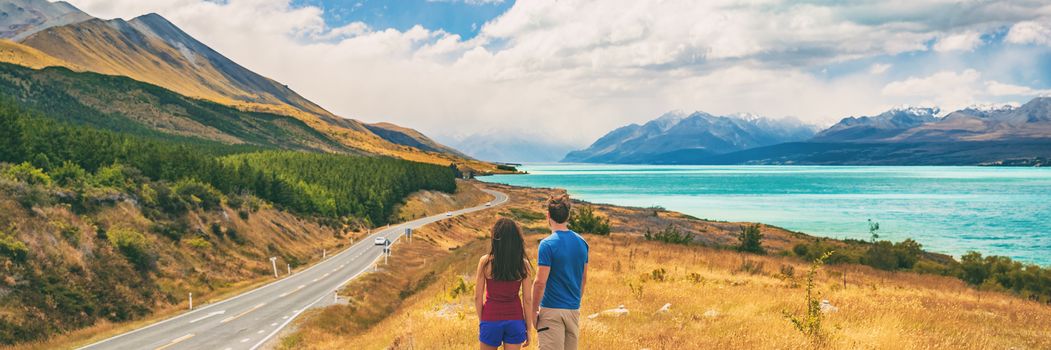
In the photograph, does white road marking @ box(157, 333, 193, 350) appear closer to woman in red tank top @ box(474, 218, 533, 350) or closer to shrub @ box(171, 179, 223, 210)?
woman in red tank top @ box(474, 218, 533, 350)

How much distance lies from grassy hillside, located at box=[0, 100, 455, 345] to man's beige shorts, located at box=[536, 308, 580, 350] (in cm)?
3512

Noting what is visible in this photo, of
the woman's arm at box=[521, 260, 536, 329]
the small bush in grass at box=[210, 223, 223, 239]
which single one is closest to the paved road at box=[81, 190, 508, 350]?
the small bush in grass at box=[210, 223, 223, 239]

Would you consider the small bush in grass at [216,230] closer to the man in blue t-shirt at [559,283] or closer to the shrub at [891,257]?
the shrub at [891,257]

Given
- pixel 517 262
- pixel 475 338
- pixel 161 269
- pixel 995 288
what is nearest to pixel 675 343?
pixel 475 338

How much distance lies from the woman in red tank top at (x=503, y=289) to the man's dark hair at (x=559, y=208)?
0.47 metres

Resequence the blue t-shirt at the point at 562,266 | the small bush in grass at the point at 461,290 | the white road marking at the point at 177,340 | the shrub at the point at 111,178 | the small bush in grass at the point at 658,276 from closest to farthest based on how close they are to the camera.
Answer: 1. the blue t-shirt at the point at 562,266
2. the small bush in grass at the point at 461,290
3. the small bush in grass at the point at 658,276
4. the white road marking at the point at 177,340
5. the shrub at the point at 111,178

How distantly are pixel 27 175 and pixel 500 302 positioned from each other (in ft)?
183

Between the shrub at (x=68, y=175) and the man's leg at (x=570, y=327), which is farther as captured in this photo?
the shrub at (x=68, y=175)

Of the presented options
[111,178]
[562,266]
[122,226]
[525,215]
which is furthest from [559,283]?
[525,215]

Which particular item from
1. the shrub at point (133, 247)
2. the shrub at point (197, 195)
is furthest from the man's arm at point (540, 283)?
the shrub at point (197, 195)

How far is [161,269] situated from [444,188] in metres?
102

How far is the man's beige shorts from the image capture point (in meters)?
7.12

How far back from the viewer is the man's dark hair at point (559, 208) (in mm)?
7102

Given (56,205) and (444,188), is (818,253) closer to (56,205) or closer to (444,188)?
(56,205)
